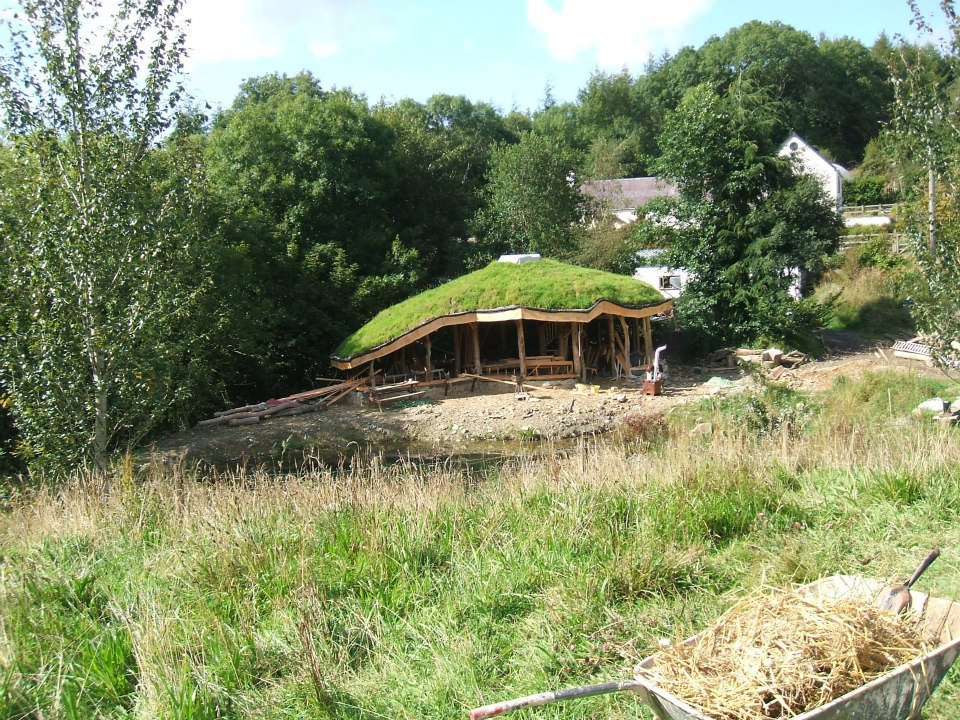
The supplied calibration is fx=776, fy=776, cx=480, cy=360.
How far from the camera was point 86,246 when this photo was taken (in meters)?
9.54

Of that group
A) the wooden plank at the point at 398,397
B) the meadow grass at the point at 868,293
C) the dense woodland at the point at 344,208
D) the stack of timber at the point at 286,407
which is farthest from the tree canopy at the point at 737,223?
the stack of timber at the point at 286,407

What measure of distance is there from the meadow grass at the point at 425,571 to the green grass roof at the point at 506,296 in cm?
1210

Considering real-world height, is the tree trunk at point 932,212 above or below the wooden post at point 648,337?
above

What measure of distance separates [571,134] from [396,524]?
173ft

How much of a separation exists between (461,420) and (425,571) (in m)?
12.8

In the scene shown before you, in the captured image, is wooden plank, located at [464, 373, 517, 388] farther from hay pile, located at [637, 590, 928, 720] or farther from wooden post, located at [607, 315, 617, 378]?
hay pile, located at [637, 590, 928, 720]

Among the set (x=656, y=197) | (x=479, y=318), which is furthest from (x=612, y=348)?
(x=656, y=197)

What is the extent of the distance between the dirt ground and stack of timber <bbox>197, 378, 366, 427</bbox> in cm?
25

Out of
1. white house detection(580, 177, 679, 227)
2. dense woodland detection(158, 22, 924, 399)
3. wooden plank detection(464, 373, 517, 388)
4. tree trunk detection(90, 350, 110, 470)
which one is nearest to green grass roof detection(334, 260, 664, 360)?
wooden plank detection(464, 373, 517, 388)

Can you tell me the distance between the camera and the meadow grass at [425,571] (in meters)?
4.26

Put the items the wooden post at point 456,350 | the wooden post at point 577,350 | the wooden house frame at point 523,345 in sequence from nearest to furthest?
1. the wooden house frame at point 523,345
2. the wooden post at point 577,350
3. the wooden post at point 456,350

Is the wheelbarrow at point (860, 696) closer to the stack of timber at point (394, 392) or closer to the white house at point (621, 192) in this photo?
the stack of timber at point (394, 392)

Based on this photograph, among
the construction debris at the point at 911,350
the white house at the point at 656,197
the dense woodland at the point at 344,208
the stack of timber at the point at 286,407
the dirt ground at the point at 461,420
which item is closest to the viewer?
the dirt ground at the point at 461,420

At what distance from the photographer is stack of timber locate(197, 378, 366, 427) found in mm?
18656
